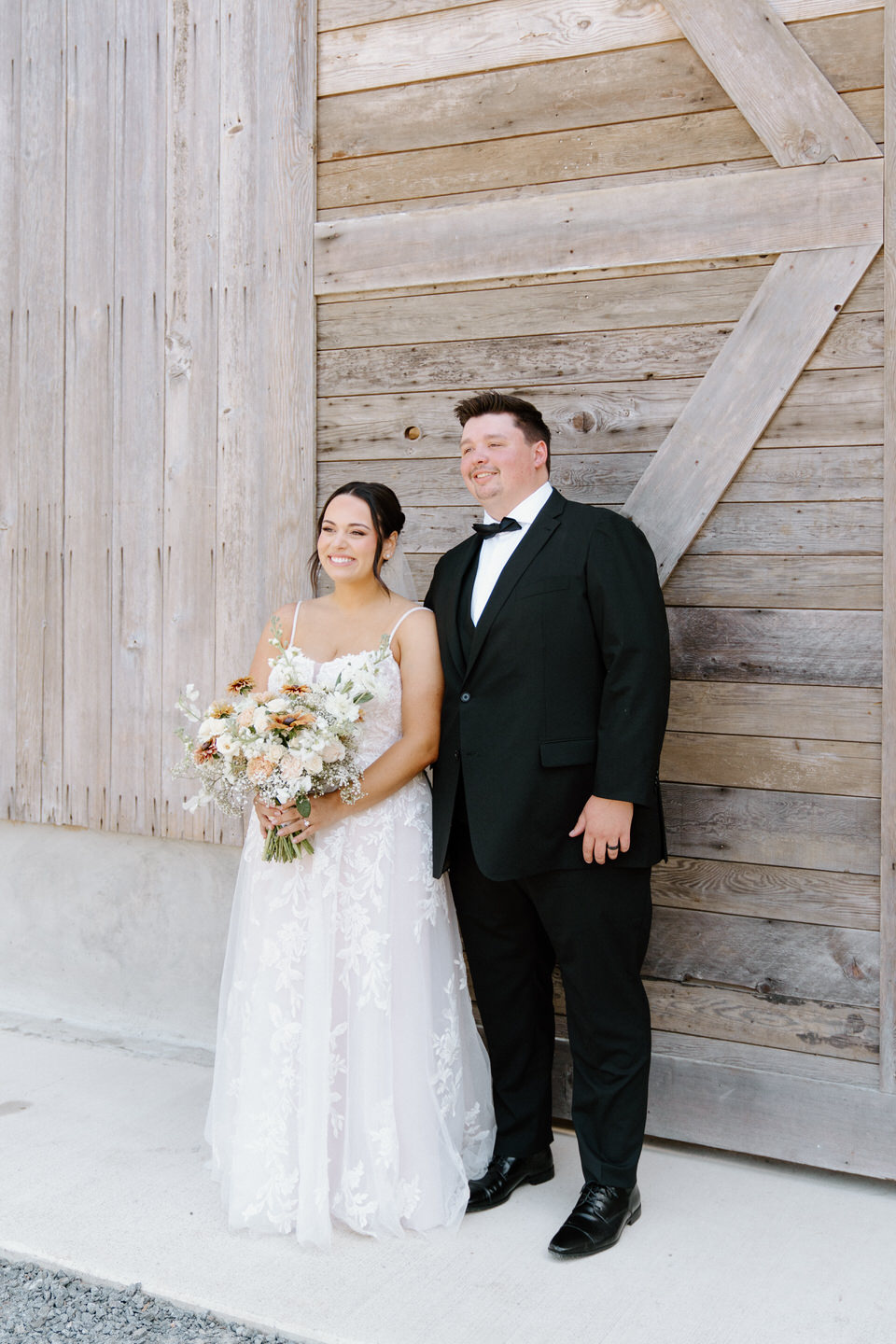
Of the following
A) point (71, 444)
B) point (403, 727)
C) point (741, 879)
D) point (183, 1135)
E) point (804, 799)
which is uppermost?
point (71, 444)

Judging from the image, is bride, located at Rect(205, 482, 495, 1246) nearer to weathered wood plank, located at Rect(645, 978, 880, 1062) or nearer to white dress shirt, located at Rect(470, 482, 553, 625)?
white dress shirt, located at Rect(470, 482, 553, 625)

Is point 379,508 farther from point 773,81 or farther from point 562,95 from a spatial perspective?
point 773,81

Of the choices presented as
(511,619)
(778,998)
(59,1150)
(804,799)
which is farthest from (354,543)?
(59,1150)

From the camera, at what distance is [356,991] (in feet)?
9.66

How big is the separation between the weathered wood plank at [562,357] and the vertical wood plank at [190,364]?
52 centimetres

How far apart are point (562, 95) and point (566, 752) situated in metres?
2.01

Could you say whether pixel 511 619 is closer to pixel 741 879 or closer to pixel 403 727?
pixel 403 727

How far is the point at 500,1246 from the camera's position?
2.83 m

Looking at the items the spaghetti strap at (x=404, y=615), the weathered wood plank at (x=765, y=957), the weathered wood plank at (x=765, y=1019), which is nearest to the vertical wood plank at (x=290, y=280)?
the spaghetti strap at (x=404, y=615)

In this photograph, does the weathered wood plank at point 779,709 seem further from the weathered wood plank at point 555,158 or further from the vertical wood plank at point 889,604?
the weathered wood plank at point 555,158

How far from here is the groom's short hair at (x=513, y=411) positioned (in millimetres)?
3074

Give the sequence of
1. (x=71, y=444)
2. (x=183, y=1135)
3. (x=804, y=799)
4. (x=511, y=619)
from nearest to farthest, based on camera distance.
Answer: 1. (x=511, y=619)
2. (x=804, y=799)
3. (x=183, y=1135)
4. (x=71, y=444)

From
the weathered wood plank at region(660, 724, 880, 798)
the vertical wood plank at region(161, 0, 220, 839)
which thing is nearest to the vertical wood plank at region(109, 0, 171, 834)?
the vertical wood plank at region(161, 0, 220, 839)

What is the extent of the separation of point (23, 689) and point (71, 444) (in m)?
0.97
